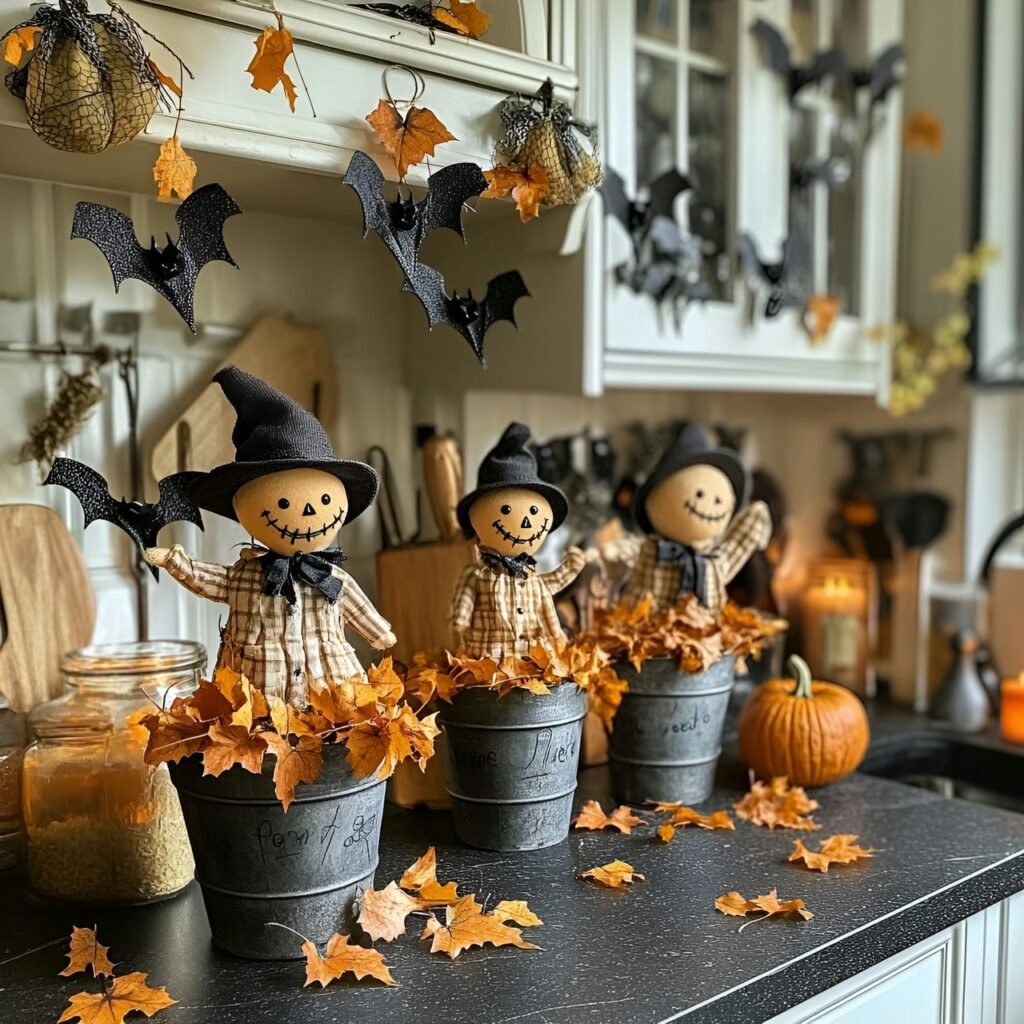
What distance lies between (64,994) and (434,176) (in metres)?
0.81

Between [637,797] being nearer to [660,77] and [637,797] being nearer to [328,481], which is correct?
[328,481]

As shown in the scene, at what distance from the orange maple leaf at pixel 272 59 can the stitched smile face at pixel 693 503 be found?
619 millimetres

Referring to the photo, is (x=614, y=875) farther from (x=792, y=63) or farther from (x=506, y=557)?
A: (x=792, y=63)

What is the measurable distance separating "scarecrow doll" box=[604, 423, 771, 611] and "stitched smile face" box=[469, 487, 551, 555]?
217mm

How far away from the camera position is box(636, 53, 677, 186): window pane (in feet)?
4.54

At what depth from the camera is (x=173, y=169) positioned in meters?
0.94

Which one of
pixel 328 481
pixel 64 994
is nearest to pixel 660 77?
pixel 328 481

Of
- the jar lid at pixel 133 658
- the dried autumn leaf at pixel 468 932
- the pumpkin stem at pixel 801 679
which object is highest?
the jar lid at pixel 133 658

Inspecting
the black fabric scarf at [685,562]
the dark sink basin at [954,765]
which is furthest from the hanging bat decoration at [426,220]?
the dark sink basin at [954,765]

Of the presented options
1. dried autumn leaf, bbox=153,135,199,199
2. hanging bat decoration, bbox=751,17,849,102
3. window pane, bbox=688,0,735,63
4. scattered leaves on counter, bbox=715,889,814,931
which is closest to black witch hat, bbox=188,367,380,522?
dried autumn leaf, bbox=153,135,199,199

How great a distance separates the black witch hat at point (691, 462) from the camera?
4.25ft

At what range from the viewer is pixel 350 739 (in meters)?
0.91

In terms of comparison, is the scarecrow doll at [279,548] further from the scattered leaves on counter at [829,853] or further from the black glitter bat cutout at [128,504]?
the scattered leaves on counter at [829,853]

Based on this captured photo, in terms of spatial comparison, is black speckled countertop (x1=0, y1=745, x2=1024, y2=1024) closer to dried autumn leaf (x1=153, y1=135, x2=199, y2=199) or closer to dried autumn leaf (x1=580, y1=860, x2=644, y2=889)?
dried autumn leaf (x1=580, y1=860, x2=644, y2=889)
